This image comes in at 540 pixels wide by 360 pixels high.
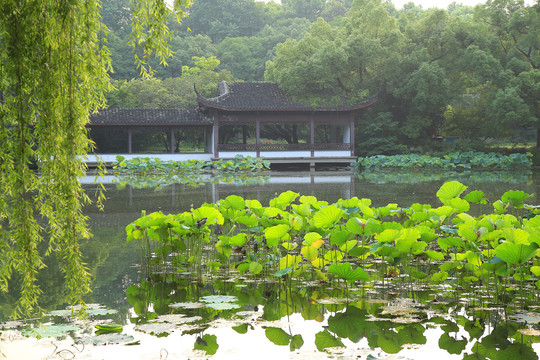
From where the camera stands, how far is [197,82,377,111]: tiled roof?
24.6m

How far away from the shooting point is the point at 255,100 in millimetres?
25547

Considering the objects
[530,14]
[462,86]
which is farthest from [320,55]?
[530,14]

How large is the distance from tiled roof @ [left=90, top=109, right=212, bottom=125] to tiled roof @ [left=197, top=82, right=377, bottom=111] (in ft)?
2.46

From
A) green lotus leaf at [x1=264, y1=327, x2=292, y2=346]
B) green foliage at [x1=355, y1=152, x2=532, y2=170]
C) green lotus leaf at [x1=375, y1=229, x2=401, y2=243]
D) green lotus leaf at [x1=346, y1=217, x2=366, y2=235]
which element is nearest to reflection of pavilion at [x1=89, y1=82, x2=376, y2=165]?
green foliage at [x1=355, y1=152, x2=532, y2=170]

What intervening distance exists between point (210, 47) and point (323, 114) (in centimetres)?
2152

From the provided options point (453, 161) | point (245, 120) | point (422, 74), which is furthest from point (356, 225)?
point (422, 74)

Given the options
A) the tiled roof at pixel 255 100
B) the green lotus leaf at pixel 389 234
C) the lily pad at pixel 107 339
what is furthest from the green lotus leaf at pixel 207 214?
the tiled roof at pixel 255 100

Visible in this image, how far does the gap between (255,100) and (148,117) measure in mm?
4942

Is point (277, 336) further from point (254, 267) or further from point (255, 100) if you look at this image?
point (255, 100)

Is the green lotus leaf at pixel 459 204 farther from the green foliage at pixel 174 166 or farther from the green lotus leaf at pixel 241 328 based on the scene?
the green foliage at pixel 174 166

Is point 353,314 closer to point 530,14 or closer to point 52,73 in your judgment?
point 52,73

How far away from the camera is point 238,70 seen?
43594mm

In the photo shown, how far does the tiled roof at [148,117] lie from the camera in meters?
24.6

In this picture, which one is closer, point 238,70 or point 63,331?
point 63,331
